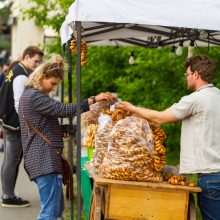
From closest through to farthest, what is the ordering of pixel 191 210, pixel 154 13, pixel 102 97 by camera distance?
pixel 154 13 → pixel 191 210 → pixel 102 97

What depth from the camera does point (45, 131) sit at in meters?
4.93

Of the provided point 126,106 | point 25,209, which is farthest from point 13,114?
point 126,106

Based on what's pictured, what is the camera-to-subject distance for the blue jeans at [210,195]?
4.34 metres

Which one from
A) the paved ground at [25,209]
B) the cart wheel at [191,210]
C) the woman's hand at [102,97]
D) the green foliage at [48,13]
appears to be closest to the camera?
the cart wheel at [191,210]

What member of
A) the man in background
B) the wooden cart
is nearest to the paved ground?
the man in background

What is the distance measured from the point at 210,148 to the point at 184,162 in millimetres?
251

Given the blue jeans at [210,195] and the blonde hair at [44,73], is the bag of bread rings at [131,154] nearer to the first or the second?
the blue jeans at [210,195]

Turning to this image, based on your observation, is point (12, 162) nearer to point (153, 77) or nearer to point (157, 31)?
point (157, 31)

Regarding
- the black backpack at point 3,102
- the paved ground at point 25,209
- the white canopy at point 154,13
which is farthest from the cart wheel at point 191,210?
the black backpack at point 3,102

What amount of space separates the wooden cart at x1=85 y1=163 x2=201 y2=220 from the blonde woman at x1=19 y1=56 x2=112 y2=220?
64 centimetres

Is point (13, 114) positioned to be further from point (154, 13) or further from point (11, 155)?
point (154, 13)

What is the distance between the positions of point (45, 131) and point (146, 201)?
1105 millimetres

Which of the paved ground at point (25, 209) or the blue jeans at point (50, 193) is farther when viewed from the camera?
the paved ground at point (25, 209)

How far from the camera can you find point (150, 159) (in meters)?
4.40
